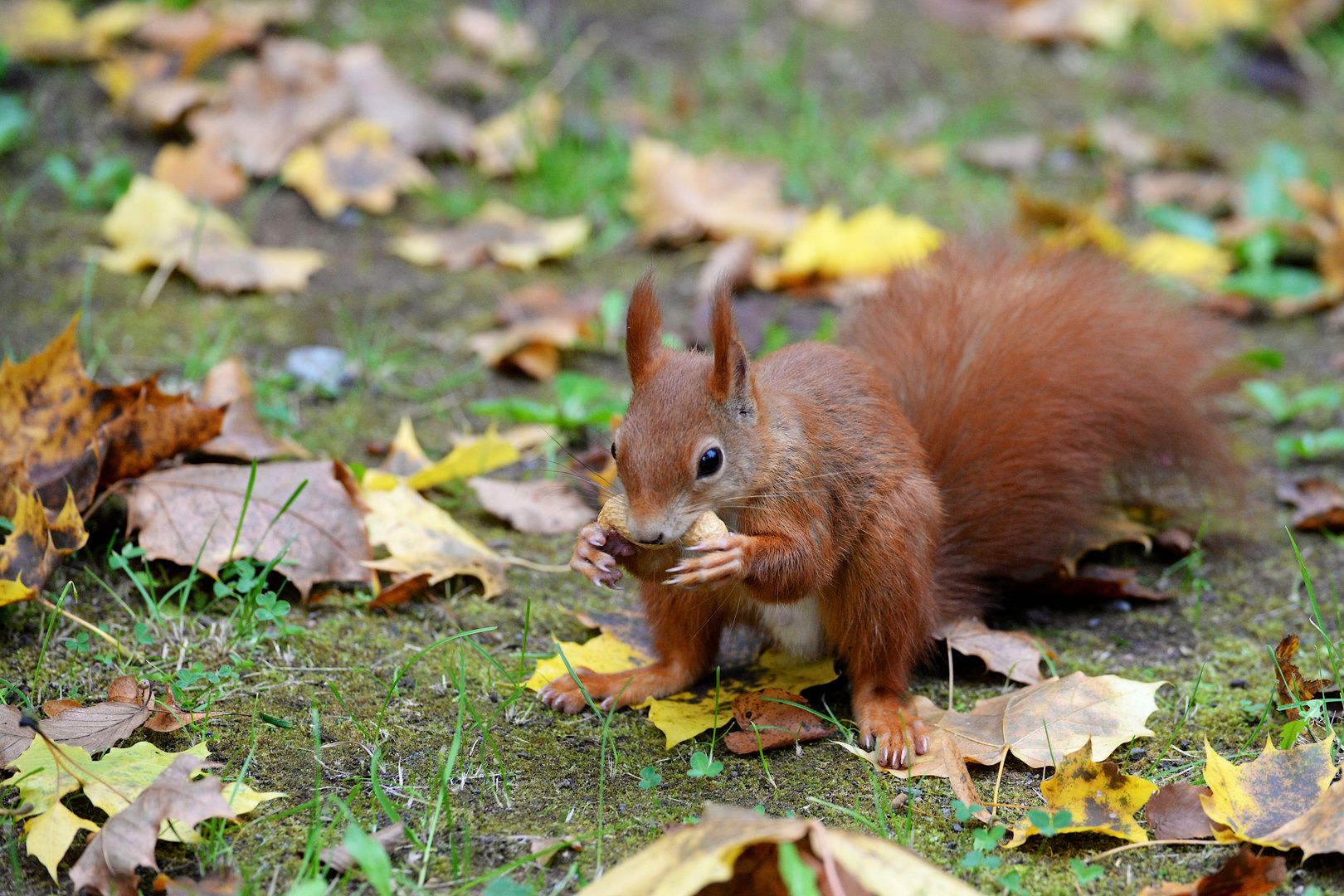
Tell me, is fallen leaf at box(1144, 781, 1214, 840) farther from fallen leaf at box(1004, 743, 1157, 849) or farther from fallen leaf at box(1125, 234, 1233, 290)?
fallen leaf at box(1125, 234, 1233, 290)

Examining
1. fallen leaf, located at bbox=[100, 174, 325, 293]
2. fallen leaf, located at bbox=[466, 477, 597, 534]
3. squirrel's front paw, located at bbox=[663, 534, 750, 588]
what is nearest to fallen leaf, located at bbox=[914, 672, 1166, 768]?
squirrel's front paw, located at bbox=[663, 534, 750, 588]

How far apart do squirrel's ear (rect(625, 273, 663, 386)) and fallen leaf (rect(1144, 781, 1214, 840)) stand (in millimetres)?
730

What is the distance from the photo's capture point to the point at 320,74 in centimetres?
295

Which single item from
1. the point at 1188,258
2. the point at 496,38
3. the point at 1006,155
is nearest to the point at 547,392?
the point at 496,38

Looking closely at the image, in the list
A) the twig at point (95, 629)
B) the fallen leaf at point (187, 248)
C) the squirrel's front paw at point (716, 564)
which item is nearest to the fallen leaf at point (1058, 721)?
→ the squirrel's front paw at point (716, 564)

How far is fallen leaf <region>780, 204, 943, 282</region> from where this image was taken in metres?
2.69

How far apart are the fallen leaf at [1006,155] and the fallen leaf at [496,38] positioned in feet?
4.15

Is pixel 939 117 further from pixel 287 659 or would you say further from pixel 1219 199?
pixel 287 659

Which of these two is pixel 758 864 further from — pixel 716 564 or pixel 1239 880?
pixel 1239 880

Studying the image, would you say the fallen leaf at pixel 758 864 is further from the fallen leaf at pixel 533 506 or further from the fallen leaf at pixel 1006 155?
the fallen leaf at pixel 1006 155

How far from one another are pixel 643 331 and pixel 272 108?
1838mm

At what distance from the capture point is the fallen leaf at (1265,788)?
3.97ft

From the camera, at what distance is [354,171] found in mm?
2805

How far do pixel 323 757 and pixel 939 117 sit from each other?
286 cm
